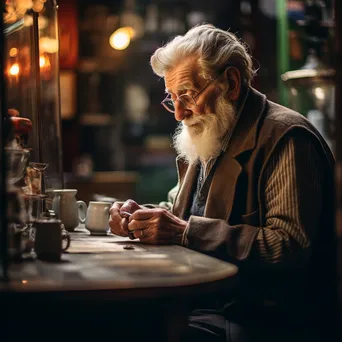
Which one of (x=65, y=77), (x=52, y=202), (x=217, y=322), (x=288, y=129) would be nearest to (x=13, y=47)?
(x=52, y=202)

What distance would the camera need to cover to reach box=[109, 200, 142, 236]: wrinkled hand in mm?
2639

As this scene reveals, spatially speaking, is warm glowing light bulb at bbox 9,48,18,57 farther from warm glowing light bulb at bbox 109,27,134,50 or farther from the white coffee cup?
warm glowing light bulb at bbox 109,27,134,50

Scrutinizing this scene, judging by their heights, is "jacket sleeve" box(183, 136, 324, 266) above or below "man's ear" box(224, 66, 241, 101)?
below

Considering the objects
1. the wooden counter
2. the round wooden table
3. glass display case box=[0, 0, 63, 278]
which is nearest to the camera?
the round wooden table

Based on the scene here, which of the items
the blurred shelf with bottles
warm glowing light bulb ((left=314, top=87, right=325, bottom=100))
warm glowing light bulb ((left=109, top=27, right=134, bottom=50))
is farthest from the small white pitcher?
the blurred shelf with bottles

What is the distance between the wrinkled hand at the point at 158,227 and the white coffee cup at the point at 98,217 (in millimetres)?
288

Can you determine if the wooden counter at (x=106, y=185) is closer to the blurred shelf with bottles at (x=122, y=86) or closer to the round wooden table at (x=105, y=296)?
the blurred shelf with bottles at (x=122, y=86)

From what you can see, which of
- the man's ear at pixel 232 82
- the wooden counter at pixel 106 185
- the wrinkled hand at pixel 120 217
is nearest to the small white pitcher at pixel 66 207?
the wrinkled hand at pixel 120 217

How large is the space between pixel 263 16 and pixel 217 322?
4.97m

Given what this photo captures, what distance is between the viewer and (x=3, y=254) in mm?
1729

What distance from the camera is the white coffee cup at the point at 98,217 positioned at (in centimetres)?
277

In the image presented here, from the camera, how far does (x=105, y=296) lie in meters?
1.67

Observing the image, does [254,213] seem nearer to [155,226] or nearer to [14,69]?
[155,226]

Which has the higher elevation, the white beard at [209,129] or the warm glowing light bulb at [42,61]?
the warm glowing light bulb at [42,61]
